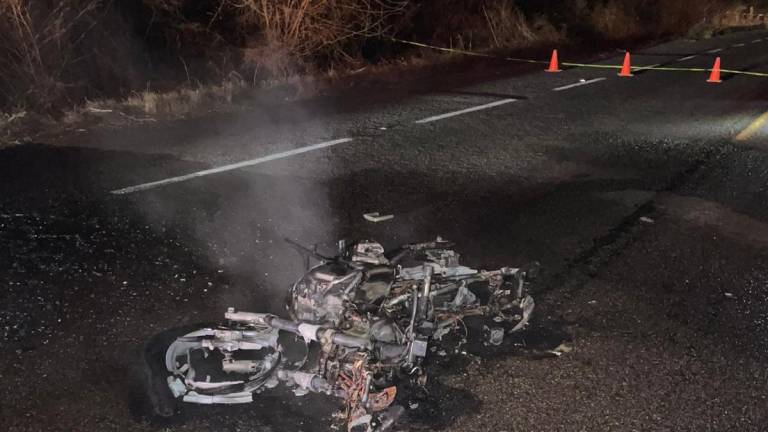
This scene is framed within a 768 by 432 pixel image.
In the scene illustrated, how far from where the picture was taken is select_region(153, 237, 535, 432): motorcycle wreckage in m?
3.72

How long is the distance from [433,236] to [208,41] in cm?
982

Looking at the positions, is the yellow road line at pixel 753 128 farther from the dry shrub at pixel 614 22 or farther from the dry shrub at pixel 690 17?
the dry shrub at pixel 690 17

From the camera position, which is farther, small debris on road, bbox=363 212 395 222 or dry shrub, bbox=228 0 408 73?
dry shrub, bbox=228 0 408 73

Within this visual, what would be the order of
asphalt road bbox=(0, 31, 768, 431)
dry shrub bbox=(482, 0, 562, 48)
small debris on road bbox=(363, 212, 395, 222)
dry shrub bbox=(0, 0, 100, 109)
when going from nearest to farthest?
asphalt road bbox=(0, 31, 768, 431)
small debris on road bbox=(363, 212, 395, 222)
dry shrub bbox=(0, 0, 100, 109)
dry shrub bbox=(482, 0, 562, 48)

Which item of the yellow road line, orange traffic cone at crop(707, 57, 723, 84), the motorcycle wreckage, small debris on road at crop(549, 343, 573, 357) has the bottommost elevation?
the yellow road line

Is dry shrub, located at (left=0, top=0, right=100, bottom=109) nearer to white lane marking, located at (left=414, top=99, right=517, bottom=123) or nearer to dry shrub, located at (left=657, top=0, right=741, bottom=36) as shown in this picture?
white lane marking, located at (left=414, top=99, right=517, bottom=123)

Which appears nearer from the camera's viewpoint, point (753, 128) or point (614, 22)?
point (753, 128)

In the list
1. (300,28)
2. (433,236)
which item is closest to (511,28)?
(300,28)

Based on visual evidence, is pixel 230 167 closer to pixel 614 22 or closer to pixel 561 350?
pixel 561 350

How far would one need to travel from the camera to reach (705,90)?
44.3 feet

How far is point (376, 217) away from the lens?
6355 millimetres

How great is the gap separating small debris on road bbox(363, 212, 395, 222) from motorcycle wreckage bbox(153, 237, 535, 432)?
1.61m

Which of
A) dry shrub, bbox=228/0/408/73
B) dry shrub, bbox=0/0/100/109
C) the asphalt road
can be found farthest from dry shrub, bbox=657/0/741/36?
dry shrub, bbox=0/0/100/109

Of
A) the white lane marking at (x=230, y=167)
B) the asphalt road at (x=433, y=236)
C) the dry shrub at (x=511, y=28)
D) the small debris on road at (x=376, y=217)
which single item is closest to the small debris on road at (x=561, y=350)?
the asphalt road at (x=433, y=236)
